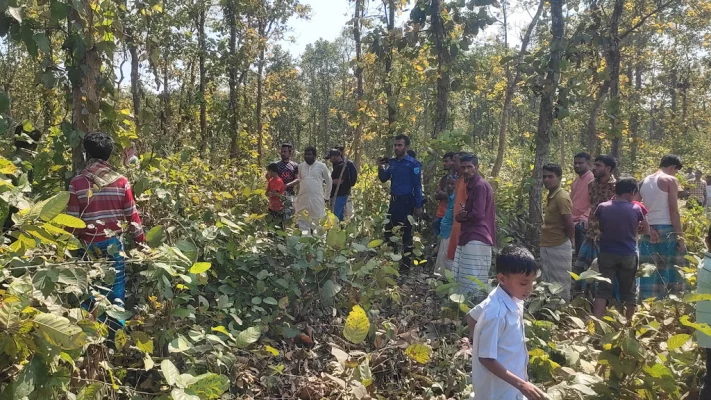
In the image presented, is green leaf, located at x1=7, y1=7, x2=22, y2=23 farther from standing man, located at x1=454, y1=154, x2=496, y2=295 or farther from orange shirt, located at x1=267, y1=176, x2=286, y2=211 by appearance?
orange shirt, located at x1=267, y1=176, x2=286, y2=211

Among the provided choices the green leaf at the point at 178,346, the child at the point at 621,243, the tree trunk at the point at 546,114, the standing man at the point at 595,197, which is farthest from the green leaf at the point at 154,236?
the tree trunk at the point at 546,114

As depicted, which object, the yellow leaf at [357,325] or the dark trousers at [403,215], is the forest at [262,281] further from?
the dark trousers at [403,215]

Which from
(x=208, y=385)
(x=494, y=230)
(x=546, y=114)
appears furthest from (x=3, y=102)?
(x=546, y=114)

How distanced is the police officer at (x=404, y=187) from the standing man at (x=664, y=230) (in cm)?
237

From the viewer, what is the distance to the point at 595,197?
196 inches

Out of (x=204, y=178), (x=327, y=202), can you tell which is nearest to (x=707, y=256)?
(x=327, y=202)

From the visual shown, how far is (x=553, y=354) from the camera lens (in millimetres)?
3197

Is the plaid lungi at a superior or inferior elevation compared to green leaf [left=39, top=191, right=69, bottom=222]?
inferior

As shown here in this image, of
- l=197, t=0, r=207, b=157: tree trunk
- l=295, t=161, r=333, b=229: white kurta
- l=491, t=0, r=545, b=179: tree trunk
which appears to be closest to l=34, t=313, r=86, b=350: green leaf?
l=295, t=161, r=333, b=229: white kurta

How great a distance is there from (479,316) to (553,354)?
133 cm

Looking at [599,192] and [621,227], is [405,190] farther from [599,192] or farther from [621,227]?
[621,227]

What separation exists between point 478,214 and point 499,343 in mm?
2187

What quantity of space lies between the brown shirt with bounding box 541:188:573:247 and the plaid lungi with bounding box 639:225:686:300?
3.12 ft

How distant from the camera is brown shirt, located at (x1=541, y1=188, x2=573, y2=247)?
180 inches
